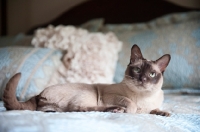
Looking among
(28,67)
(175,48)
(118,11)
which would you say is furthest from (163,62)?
(118,11)

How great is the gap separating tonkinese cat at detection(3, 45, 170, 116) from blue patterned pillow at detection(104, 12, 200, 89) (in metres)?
0.46

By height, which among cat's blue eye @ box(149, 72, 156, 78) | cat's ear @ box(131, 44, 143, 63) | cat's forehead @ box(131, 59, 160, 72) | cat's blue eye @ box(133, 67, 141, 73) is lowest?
cat's blue eye @ box(149, 72, 156, 78)

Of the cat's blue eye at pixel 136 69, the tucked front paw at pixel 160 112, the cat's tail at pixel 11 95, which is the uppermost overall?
the cat's blue eye at pixel 136 69

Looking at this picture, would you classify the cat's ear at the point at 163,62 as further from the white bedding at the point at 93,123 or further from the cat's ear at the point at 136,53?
the white bedding at the point at 93,123

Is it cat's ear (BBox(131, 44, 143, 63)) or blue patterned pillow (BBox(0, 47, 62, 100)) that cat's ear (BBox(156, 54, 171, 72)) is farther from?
blue patterned pillow (BBox(0, 47, 62, 100))

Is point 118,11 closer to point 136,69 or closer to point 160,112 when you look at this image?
point 136,69

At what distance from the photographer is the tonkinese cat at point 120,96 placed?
1.10m

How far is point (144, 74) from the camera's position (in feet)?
3.71

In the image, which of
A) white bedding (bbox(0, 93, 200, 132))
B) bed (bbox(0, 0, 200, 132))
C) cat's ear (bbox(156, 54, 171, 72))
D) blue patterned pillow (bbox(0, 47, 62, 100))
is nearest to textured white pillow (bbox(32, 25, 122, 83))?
bed (bbox(0, 0, 200, 132))

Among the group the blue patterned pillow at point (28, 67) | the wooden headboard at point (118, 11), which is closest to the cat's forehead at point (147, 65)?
the blue patterned pillow at point (28, 67)

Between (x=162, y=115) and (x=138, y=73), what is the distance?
0.21 metres

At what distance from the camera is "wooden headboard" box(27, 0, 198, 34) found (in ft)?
7.07

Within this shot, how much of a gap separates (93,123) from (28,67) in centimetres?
86

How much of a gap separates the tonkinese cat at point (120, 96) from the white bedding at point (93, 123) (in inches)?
5.0
